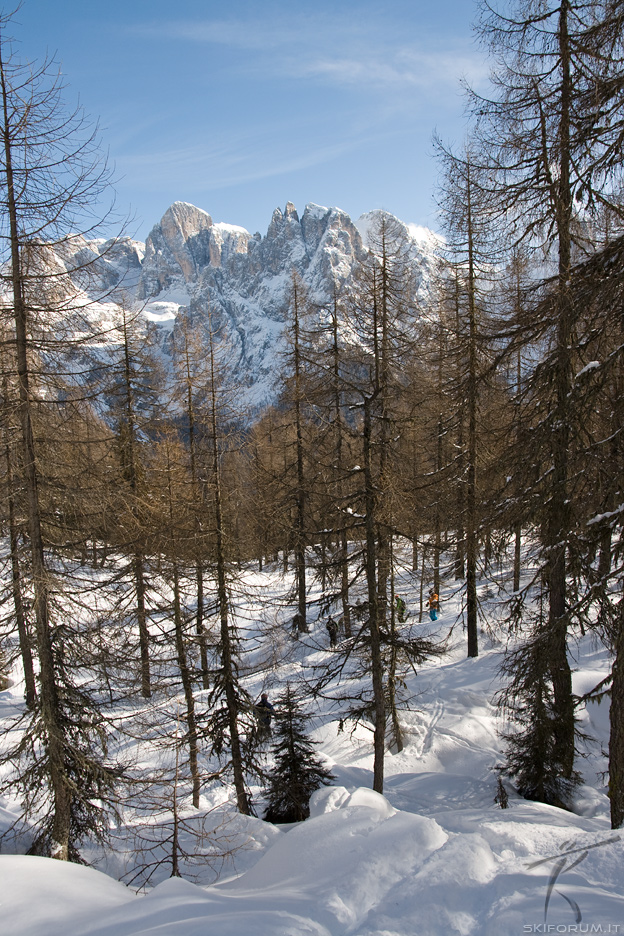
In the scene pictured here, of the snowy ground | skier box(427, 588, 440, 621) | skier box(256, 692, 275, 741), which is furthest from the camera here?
skier box(427, 588, 440, 621)

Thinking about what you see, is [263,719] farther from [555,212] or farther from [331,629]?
[555,212]

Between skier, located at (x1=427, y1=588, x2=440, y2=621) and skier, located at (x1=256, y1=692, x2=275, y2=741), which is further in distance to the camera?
skier, located at (x1=427, y1=588, x2=440, y2=621)

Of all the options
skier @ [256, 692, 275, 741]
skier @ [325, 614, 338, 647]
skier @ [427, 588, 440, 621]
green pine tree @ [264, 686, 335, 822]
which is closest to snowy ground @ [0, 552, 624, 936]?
green pine tree @ [264, 686, 335, 822]

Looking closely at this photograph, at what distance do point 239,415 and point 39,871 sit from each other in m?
8.06

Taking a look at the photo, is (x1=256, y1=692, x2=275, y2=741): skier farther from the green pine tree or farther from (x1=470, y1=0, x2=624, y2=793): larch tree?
(x1=470, y1=0, x2=624, y2=793): larch tree

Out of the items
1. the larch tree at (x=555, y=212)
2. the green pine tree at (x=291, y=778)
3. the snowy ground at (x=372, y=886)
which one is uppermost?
the larch tree at (x=555, y=212)

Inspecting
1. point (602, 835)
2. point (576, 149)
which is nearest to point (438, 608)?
point (602, 835)

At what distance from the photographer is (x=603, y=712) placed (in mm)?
10984

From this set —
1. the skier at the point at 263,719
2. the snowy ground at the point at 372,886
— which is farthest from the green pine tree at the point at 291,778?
the snowy ground at the point at 372,886

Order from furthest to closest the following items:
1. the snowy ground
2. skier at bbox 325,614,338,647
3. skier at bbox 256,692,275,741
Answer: skier at bbox 325,614,338,647 < skier at bbox 256,692,275,741 < the snowy ground

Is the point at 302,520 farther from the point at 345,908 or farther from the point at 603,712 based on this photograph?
the point at 345,908

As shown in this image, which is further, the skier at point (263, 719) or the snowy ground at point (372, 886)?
the skier at point (263, 719)

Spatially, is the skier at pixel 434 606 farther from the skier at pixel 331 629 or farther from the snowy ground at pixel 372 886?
the snowy ground at pixel 372 886

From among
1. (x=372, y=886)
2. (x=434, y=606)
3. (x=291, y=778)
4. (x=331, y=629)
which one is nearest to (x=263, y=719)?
(x=291, y=778)
